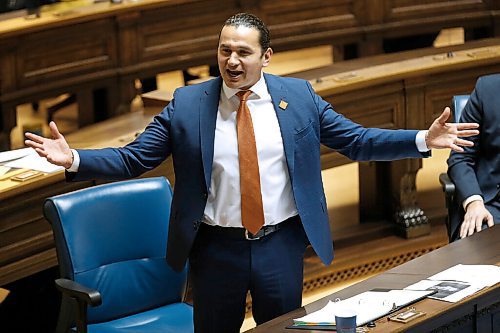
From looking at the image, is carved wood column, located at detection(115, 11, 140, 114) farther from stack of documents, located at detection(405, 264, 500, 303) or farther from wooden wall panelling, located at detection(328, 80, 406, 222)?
stack of documents, located at detection(405, 264, 500, 303)

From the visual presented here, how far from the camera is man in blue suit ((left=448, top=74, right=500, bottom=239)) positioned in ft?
13.8

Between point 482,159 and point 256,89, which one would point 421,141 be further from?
point 482,159

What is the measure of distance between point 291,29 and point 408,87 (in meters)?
1.51

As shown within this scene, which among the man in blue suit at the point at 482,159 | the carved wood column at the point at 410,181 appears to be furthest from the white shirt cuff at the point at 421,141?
the carved wood column at the point at 410,181

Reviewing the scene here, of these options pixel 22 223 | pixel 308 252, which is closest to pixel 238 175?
pixel 22 223

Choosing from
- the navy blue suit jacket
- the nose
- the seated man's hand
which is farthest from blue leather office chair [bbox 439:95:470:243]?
the nose

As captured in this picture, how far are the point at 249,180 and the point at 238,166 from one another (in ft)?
0.19

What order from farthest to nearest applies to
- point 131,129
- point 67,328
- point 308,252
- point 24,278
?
point 308,252 < point 131,129 < point 24,278 < point 67,328

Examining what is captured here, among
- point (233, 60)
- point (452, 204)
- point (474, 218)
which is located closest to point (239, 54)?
point (233, 60)

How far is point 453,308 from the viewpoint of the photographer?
3090mm

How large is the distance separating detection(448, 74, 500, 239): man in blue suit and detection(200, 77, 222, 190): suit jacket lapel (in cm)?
131

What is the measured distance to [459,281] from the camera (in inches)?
129

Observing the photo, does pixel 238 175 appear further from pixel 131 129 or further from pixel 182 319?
pixel 131 129

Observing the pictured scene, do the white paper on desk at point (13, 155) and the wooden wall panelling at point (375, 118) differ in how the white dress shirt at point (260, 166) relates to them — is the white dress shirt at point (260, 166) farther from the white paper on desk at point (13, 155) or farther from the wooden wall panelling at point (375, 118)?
the wooden wall panelling at point (375, 118)
